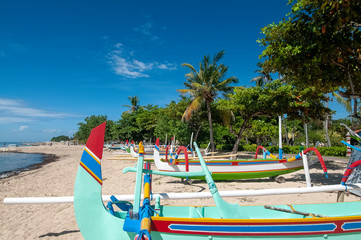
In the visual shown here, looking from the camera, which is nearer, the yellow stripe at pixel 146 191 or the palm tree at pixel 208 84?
the yellow stripe at pixel 146 191

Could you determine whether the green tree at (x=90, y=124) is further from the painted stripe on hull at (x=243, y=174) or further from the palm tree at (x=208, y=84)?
the painted stripe on hull at (x=243, y=174)

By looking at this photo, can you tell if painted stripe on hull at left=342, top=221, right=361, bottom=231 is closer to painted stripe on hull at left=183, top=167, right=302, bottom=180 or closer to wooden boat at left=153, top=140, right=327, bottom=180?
wooden boat at left=153, top=140, right=327, bottom=180

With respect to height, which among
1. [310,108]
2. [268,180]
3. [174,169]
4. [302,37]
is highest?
[302,37]

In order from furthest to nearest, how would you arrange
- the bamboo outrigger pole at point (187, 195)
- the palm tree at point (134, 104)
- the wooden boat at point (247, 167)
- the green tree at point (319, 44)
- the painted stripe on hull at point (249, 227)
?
the palm tree at point (134, 104) → the wooden boat at point (247, 167) → the green tree at point (319, 44) → the bamboo outrigger pole at point (187, 195) → the painted stripe on hull at point (249, 227)

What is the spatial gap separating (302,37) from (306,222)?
7214 millimetres

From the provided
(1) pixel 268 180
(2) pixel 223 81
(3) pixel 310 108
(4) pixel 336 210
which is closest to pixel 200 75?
(2) pixel 223 81

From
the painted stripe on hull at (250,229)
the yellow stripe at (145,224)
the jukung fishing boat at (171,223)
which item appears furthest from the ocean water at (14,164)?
the painted stripe on hull at (250,229)

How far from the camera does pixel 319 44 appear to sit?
21.8ft

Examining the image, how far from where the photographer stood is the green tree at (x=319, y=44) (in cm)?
619

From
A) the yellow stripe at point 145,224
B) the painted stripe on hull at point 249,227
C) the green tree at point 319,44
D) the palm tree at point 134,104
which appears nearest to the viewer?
the yellow stripe at point 145,224

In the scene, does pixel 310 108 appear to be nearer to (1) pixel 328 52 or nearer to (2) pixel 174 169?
(1) pixel 328 52

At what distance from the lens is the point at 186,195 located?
3518 millimetres

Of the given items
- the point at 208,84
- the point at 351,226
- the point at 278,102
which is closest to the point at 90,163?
the point at 351,226

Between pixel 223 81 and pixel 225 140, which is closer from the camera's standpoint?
pixel 223 81
